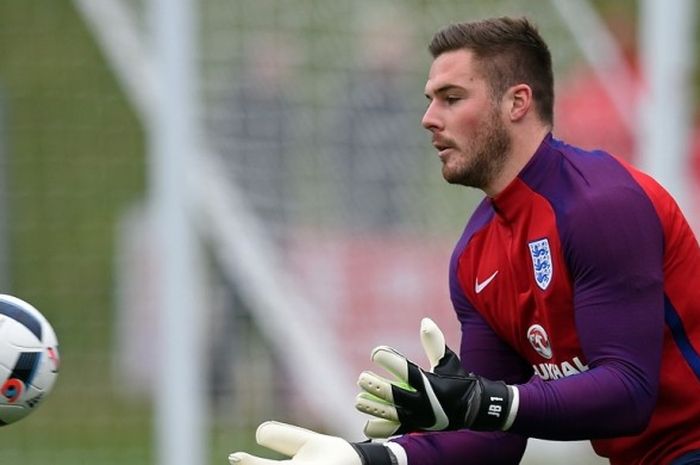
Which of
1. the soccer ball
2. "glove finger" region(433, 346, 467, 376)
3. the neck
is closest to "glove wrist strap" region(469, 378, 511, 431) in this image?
"glove finger" region(433, 346, 467, 376)

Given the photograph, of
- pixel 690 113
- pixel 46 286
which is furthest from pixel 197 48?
pixel 690 113

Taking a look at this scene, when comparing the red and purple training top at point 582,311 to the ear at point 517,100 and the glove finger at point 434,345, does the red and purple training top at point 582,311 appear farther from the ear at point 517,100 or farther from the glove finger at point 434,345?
the glove finger at point 434,345

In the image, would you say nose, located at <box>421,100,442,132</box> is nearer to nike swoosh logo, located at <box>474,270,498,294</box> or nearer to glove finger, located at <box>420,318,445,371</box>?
nike swoosh logo, located at <box>474,270,498,294</box>

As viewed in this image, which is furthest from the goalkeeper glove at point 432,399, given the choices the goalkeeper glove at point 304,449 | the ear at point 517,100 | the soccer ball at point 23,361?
the soccer ball at point 23,361

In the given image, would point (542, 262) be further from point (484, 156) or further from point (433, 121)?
point (433, 121)

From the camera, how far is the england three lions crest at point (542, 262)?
4.62 meters

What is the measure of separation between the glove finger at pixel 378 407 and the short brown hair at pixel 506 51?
3.11 ft

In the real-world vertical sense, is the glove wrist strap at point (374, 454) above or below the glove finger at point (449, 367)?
below

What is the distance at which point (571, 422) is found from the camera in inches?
171

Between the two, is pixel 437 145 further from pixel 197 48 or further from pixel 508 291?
pixel 197 48

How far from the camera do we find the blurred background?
8.77m

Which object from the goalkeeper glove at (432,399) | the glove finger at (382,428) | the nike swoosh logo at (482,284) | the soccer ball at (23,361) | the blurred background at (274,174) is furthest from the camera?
the blurred background at (274,174)

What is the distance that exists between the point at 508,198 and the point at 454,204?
4.43 metres

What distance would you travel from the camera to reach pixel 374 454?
479 centimetres
